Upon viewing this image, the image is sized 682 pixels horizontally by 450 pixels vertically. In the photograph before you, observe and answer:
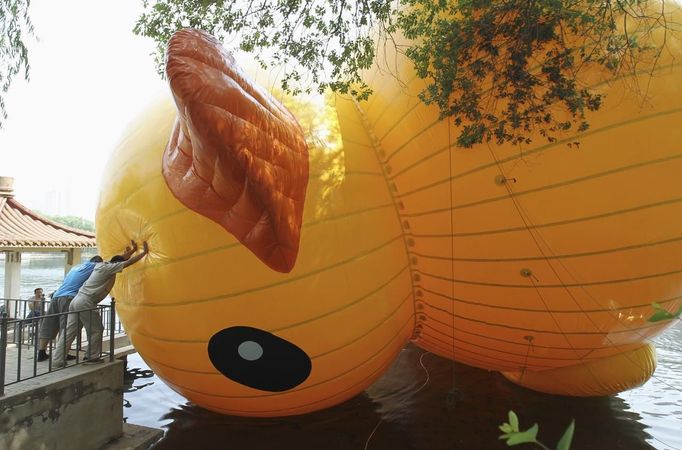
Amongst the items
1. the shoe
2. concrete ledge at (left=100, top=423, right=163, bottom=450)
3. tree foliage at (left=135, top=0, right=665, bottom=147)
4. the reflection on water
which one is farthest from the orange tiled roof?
tree foliage at (left=135, top=0, right=665, bottom=147)

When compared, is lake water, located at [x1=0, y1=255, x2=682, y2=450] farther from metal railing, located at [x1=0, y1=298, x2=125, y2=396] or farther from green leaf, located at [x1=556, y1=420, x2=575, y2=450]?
green leaf, located at [x1=556, y1=420, x2=575, y2=450]

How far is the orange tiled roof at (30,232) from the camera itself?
10115 mm

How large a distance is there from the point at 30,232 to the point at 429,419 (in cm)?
949

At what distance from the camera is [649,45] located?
4195 mm

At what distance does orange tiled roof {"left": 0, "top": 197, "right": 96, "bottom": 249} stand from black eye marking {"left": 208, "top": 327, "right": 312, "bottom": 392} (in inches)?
291

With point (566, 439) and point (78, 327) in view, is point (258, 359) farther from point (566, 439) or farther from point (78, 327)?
point (566, 439)

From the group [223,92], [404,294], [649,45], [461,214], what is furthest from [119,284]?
[649,45]

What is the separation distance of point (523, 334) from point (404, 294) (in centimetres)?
128

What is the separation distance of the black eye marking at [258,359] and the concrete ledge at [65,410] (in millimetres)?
1594

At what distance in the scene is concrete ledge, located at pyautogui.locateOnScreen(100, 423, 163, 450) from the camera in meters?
5.55

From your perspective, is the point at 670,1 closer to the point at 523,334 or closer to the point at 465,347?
the point at 523,334

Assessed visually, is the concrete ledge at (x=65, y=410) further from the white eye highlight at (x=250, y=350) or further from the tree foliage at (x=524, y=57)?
the tree foliage at (x=524, y=57)

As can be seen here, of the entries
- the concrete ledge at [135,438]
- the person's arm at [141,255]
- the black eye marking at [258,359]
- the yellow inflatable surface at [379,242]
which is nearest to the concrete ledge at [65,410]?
the concrete ledge at [135,438]

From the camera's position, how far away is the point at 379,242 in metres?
4.85
